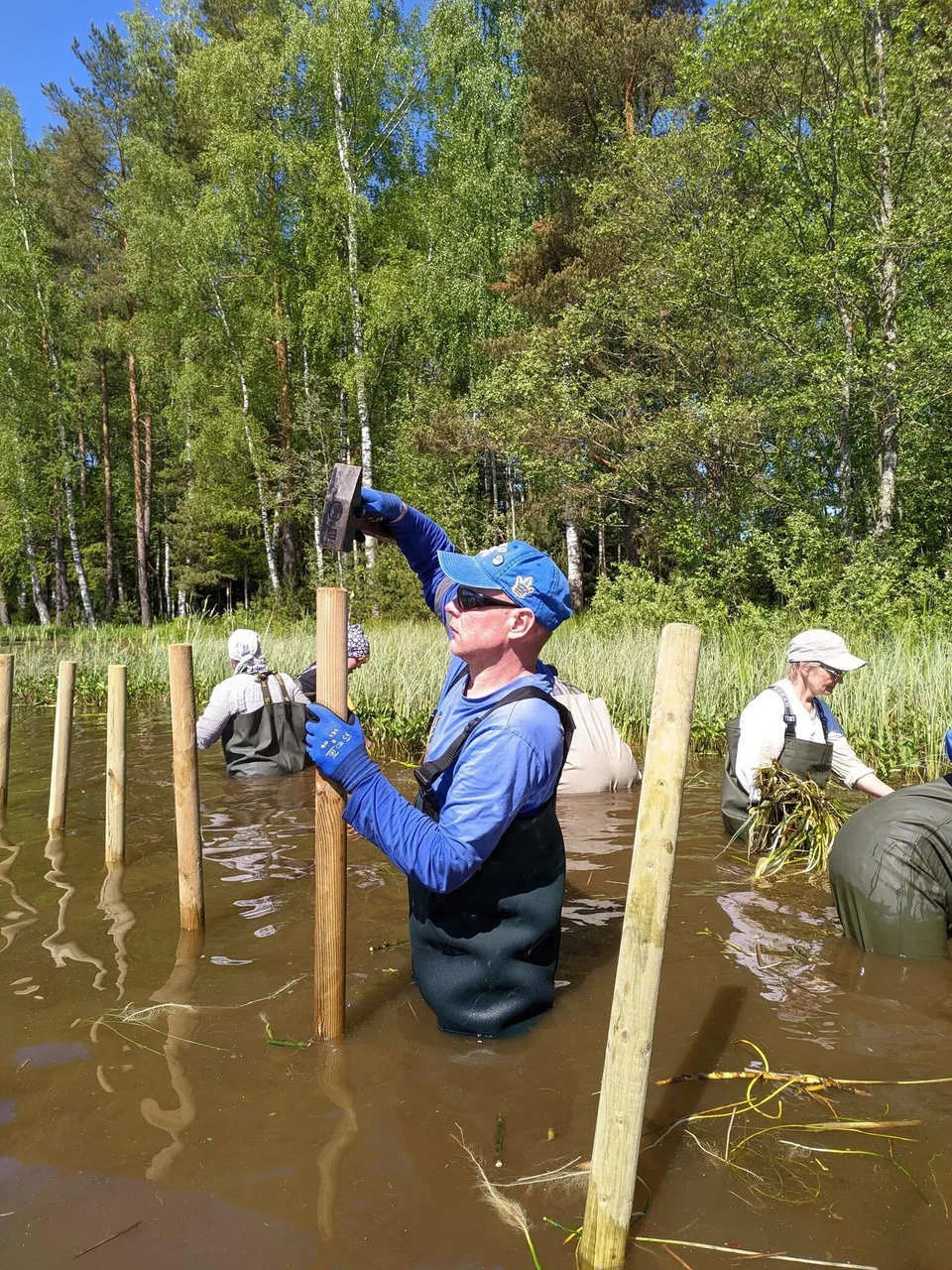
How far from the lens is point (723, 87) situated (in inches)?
559

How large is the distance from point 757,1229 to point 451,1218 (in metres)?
0.76

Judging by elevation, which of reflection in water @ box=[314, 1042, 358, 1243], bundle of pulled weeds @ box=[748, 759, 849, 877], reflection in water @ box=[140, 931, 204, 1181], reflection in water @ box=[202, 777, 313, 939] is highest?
bundle of pulled weeds @ box=[748, 759, 849, 877]

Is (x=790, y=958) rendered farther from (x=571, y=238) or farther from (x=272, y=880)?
(x=571, y=238)

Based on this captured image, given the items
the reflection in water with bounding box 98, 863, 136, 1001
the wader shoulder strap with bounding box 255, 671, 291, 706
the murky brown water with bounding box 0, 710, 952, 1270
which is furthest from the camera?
the wader shoulder strap with bounding box 255, 671, 291, 706

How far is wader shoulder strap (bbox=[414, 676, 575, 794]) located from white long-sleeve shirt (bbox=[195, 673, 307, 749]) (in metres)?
3.80

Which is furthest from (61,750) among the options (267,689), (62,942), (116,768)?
(62,942)

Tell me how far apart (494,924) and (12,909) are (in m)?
3.00

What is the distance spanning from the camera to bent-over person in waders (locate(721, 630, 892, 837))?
4.71 meters

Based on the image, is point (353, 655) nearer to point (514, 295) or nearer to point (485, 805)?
point (485, 805)

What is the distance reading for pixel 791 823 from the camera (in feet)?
15.9

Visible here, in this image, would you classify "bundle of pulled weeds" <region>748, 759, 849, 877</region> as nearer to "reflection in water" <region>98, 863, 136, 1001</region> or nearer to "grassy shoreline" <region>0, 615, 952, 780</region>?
"grassy shoreline" <region>0, 615, 952, 780</region>

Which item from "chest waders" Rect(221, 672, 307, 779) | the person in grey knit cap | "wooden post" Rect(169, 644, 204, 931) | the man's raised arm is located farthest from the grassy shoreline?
the man's raised arm

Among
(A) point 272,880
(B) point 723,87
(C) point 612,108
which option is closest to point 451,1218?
(A) point 272,880

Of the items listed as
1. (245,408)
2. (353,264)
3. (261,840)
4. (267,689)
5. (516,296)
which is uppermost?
(353,264)
